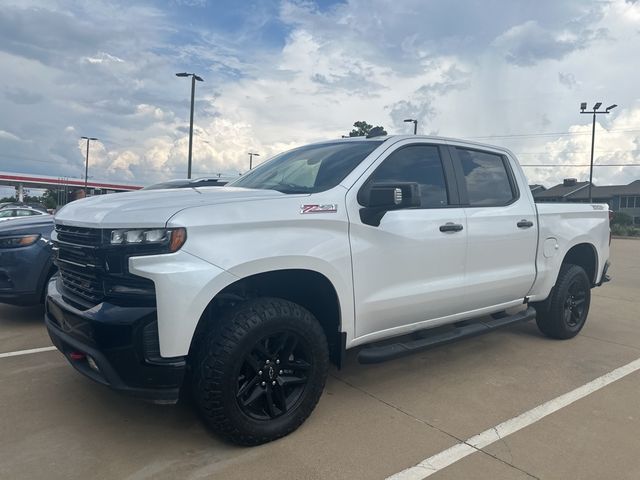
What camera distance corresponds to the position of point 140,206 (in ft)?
9.36

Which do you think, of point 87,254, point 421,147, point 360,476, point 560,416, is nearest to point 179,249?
point 87,254

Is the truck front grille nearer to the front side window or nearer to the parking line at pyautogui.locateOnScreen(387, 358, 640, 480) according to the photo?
the parking line at pyautogui.locateOnScreen(387, 358, 640, 480)

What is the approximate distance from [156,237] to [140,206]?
262 mm

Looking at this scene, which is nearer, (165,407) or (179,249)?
(179,249)

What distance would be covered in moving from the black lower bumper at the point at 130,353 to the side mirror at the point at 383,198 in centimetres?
151

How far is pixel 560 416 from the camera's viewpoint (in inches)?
142

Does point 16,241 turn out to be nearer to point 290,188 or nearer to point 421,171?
point 290,188

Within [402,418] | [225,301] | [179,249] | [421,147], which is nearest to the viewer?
[179,249]

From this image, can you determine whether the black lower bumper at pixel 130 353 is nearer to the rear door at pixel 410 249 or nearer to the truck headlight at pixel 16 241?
the rear door at pixel 410 249

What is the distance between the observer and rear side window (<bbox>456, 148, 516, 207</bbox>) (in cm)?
444

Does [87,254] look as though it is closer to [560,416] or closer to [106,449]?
[106,449]

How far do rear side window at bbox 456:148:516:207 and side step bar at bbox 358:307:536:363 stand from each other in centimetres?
106

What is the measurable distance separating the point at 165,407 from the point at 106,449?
62cm

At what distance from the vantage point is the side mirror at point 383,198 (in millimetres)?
3291
